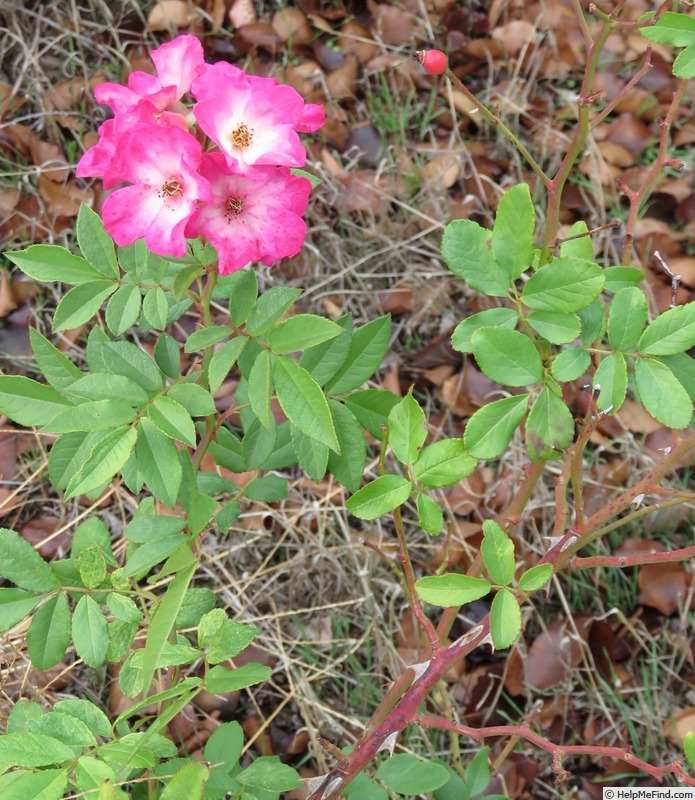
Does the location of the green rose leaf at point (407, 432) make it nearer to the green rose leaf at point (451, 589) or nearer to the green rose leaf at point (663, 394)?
the green rose leaf at point (451, 589)

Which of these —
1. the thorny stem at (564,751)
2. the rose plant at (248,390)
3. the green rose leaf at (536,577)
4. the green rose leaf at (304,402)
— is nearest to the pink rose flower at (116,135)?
the rose plant at (248,390)

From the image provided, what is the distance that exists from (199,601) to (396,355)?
0.92 m

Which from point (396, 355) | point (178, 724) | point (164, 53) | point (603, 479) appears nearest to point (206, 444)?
point (164, 53)

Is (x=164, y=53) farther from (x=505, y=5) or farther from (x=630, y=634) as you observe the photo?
(x=505, y=5)

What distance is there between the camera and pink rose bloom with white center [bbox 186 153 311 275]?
84 cm

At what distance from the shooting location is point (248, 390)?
891 mm

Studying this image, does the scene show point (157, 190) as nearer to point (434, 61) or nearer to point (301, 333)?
point (301, 333)

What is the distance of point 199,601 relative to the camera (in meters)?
1.09

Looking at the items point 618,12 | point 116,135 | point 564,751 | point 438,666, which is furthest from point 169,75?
point 564,751

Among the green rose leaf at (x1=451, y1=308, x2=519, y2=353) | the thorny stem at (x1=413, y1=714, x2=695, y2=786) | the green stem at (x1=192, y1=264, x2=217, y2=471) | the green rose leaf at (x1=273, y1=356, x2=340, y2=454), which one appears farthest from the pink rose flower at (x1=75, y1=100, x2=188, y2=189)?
the thorny stem at (x1=413, y1=714, x2=695, y2=786)

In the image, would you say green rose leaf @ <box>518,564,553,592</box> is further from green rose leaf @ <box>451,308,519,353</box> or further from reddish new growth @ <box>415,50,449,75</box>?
reddish new growth @ <box>415,50,449,75</box>

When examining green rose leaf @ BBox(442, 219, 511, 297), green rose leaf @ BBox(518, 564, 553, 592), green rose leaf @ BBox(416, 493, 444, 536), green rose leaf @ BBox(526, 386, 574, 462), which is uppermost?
green rose leaf @ BBox(442, 219, 511, 297)

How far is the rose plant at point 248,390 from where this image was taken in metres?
0.84

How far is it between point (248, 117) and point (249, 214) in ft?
0.33
